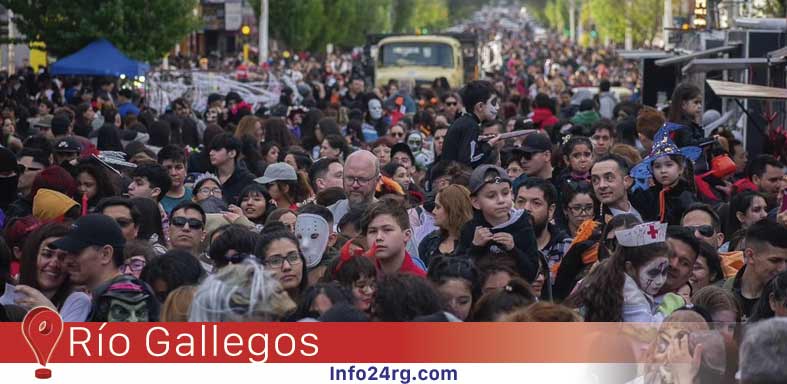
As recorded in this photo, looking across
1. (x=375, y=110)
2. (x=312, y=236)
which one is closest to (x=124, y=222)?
(x=312, y=236)

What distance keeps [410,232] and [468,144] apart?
4.14 meters

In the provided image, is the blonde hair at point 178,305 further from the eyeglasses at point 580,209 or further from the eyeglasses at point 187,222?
the eyeglasses at point 580,209

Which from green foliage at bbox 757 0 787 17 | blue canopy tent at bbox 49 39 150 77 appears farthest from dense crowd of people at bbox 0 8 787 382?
blue canopy tent at bbox 49 39 150 77

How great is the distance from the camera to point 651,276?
8188 millimetres

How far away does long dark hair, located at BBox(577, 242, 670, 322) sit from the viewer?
7.67 meters

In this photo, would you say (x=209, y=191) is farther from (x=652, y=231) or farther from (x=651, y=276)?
(x=651, y=276)

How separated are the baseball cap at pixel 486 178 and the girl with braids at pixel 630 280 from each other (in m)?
1.48

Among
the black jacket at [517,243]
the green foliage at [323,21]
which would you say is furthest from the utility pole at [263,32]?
the black jacket at [517,243]

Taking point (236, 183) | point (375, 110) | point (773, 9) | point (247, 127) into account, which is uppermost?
point (773, 9)

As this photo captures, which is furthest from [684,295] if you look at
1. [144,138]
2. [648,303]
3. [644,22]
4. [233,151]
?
[644,22]

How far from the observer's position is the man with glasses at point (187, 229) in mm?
10227

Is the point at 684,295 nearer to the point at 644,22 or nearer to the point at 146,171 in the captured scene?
the point at 146,171

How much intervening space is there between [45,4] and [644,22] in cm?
3790

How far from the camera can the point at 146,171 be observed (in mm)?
12188
